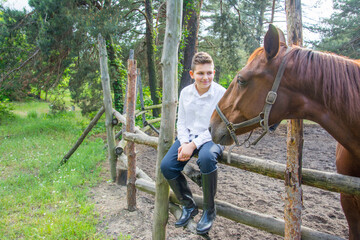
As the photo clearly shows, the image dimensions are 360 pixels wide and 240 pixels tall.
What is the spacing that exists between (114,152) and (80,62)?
5.98m

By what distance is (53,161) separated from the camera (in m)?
5.54

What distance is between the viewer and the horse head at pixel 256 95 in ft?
4.82

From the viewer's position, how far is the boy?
1.98 m

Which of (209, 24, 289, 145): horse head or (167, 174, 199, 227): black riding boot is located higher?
(209, 24, 289, 145): horse head

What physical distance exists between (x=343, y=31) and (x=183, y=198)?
12.7m

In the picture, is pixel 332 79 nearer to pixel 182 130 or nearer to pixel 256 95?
pixel 256 95

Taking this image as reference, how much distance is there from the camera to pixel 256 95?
60.5 inches

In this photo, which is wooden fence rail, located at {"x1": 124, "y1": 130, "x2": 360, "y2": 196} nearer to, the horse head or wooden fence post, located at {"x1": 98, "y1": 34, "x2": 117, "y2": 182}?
the horse head

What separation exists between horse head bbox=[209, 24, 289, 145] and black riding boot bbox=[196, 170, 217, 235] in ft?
1.47

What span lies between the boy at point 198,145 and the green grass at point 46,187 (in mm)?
1474

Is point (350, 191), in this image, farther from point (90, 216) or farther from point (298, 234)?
point (90, 216)

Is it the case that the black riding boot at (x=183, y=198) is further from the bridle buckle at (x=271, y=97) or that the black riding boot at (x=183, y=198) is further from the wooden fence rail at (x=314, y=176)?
the bridle buckle at (x=271, y=97)

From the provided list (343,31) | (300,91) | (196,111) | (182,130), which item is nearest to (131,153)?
(182,130)

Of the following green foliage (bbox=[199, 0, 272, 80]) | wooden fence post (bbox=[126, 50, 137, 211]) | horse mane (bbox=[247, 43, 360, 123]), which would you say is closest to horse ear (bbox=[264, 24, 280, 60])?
horse mane (bbox=[247, 43, 360, 123])
